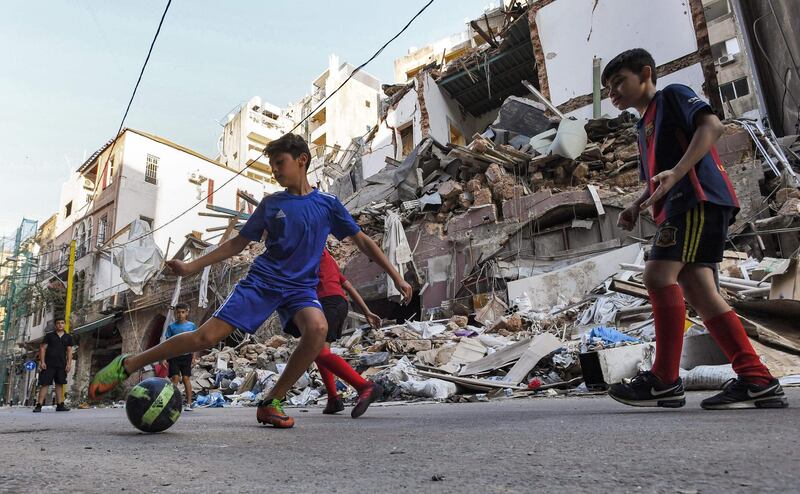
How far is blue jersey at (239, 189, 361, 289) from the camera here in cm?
288

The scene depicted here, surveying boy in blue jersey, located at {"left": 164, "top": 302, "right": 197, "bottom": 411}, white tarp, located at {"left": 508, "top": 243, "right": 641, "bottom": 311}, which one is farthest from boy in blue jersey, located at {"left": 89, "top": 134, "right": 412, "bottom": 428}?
white tarp, located at {"left": 508, "top": 243, "right": 641, "bottom": 311}

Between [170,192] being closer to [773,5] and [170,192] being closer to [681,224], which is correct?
[773,5]

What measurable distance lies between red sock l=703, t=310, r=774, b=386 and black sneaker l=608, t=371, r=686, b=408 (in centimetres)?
29

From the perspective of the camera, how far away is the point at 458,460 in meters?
1.41

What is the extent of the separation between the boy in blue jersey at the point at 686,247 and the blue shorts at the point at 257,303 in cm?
173

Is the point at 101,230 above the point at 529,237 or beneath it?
above

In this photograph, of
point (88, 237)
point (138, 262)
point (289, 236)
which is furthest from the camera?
point (88, 237)

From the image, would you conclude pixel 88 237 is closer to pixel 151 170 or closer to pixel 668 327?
pixel 151 170

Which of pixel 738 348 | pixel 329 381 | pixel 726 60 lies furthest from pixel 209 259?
pixel 726 60

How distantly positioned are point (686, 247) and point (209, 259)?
248cm

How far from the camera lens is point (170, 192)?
31.6 m

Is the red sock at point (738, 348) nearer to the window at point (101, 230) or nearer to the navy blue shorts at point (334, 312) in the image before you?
the navy blue shorts at point (334, 312)

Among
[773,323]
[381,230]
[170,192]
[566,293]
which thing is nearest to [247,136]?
[170,192]

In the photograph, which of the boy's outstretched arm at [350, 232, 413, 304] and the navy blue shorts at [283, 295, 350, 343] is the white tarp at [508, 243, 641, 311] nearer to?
the navy blue shorts at [283, 295, 350, 343]
